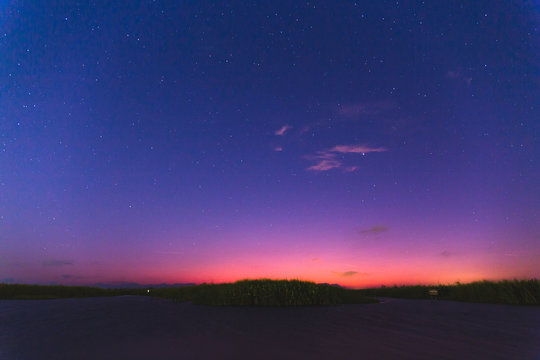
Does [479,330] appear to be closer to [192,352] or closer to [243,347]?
[243,347]

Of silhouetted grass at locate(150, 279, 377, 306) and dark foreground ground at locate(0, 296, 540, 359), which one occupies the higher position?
silhouetted grass at locate(150, 279, 377, 306)

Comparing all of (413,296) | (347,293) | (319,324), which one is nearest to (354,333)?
(319,324)

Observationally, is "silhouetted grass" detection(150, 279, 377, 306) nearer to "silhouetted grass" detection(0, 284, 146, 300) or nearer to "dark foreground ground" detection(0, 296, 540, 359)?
"dark foreground ground" detection(0, 296, 540, 359)

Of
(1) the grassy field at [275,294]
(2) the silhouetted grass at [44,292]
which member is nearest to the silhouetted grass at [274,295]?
(1) the grassy field at [275,294]

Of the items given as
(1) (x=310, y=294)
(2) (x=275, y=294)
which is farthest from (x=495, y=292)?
(2) (x=275, y=294)

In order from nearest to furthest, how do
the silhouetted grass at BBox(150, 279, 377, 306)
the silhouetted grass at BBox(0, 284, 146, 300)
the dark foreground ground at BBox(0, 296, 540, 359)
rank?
the dark foreground ground at BBox(0, 296, 540, 359)
the silhouetted grass at BBox(150, 279, 377, 306)
the silhouetted grass at BBox(0, 284, 146, 300)

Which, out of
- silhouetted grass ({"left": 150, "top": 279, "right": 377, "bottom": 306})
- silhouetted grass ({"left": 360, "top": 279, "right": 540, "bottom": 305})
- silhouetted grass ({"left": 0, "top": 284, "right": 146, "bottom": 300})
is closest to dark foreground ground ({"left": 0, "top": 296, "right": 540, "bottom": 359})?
silhouetted grass ({"left": 150, "top": 279, "right": 377, "bottom": 306})

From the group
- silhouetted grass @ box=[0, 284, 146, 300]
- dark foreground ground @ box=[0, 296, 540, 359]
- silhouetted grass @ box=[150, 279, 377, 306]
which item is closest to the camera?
dark foreground ground @ box=[0, 296, 540, 359]

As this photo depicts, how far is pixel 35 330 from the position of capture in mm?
19516

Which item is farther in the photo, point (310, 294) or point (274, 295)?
point (310, 294)

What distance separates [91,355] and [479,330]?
20480 millimetres

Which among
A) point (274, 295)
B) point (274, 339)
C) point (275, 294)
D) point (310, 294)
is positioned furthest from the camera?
point (310, 294)

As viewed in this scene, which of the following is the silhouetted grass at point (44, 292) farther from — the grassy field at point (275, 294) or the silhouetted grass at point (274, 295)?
the silhouetted grass at point (274, 295)

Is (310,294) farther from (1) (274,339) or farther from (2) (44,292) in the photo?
(2) (44,292)
